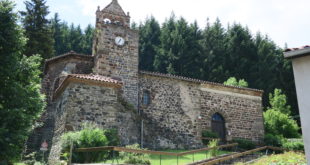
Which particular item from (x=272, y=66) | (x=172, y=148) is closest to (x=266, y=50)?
(x=272, y=66)

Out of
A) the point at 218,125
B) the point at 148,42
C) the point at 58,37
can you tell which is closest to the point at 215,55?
the point at 148,42

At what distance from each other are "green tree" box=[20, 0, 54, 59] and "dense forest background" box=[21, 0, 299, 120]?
0.10 m

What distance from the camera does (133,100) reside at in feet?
63.6

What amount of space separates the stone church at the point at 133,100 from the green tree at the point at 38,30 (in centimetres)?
681

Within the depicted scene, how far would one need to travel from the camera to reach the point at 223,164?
44.2 ft

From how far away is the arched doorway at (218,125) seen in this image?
21.9 meters

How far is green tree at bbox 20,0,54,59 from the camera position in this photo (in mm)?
29417

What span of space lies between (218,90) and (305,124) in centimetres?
1562

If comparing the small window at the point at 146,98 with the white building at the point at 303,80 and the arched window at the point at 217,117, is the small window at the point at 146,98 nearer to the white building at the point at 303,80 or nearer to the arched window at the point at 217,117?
the arched window at the point at 217,117

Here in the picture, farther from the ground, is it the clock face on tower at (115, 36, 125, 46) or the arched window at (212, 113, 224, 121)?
the clock face on tower at (115, 36, 125, 46)

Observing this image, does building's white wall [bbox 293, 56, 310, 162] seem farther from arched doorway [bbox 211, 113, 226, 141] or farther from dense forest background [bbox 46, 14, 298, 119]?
dense forest background [bbox 46, 14, 298, 119]

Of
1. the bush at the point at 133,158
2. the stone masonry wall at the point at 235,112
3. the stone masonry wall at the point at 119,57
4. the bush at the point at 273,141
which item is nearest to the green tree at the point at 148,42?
the stone masonry wall at the point at 235,112

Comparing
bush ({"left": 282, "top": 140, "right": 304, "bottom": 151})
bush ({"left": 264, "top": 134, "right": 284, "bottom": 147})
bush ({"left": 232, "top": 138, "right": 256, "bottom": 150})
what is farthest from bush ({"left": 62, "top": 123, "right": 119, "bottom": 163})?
bush ({"left": 282, "top": 140, "right": 304, "bottom": 151})

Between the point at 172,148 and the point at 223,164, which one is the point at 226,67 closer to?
the point at 172,148
